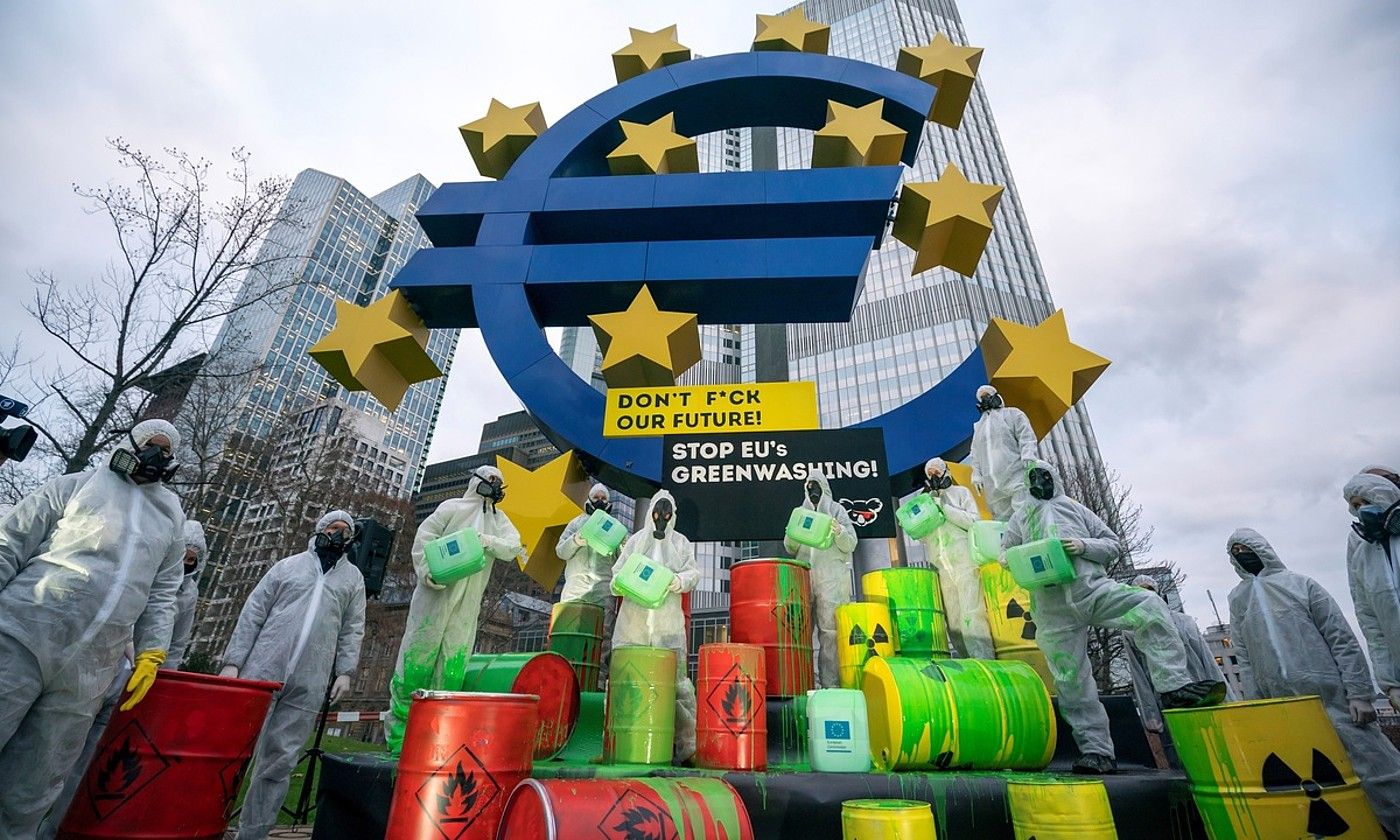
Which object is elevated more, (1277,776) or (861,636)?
(861,636)

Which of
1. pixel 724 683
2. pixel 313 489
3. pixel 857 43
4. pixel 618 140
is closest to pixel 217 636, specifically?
pixel 313 489

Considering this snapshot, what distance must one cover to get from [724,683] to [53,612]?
329 centimetres

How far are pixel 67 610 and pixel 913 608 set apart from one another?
16.6 feet

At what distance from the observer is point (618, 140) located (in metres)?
7.87

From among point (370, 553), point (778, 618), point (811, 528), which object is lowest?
point (778, 618)

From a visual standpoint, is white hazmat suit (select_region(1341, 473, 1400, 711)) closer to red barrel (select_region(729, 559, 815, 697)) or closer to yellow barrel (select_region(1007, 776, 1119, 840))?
yellow barrel (select_region(1007, 776, 1119, 840))

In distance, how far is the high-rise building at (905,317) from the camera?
148ft

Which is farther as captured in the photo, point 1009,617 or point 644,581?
point 1009,617

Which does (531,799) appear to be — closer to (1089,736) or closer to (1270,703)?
(1270,703)

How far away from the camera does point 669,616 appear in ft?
14.9

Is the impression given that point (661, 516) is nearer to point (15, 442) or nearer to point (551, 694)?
point (551, 694)

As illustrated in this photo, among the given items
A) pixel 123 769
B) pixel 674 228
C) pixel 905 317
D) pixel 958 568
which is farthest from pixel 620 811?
pixel 905 317

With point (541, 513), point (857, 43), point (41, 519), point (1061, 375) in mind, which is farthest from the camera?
point (857, 43)

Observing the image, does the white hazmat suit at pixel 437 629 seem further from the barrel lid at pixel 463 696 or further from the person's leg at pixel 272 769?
the barrel lid at pixel 463 696
